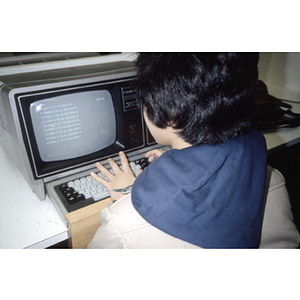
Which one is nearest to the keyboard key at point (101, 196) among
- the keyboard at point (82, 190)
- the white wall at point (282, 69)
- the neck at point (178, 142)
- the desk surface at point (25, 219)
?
the keyboard at point (82, 190)

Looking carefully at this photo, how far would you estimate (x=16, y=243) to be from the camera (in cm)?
66

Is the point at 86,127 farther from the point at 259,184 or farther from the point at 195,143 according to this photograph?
the point at 259,184

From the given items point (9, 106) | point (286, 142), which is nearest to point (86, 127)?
point (9, 106)

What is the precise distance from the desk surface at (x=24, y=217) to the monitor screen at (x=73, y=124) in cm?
16

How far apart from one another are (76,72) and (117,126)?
24cm

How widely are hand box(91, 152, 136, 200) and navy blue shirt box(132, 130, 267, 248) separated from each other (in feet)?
Answer: 0.68

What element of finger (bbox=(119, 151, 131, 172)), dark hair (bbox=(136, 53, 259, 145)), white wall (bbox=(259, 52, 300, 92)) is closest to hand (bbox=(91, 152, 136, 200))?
finger (bbox=(119, 151, 131, 172))

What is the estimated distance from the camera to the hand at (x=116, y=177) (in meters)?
0.79

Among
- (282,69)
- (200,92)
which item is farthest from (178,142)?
Result: (282,69)

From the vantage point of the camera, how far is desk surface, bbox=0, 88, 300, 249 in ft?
2.23

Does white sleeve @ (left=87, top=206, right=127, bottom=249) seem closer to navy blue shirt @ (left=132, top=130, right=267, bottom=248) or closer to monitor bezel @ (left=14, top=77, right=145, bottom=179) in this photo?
navy blue shirt @ (left=132, top=130, right=267, bottom=248)

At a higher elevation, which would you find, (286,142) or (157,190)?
(157,190)

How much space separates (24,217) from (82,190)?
7.6 inches

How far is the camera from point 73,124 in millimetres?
803
